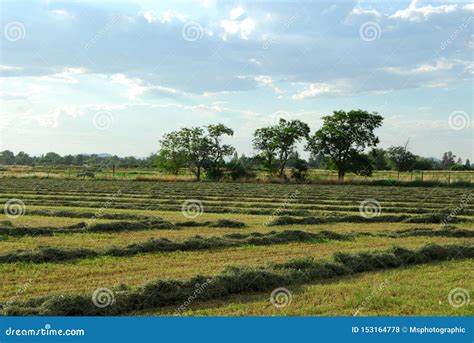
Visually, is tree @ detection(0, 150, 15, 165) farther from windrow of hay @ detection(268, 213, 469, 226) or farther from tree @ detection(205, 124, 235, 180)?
windrow of hay @ detection(268, 213, 469, 226)

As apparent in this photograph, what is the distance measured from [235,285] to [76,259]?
4853mm

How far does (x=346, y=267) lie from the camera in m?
11.6

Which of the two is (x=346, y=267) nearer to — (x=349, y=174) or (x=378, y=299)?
(x=378, y=299)

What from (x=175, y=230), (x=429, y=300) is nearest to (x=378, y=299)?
(x=429, y=300)
